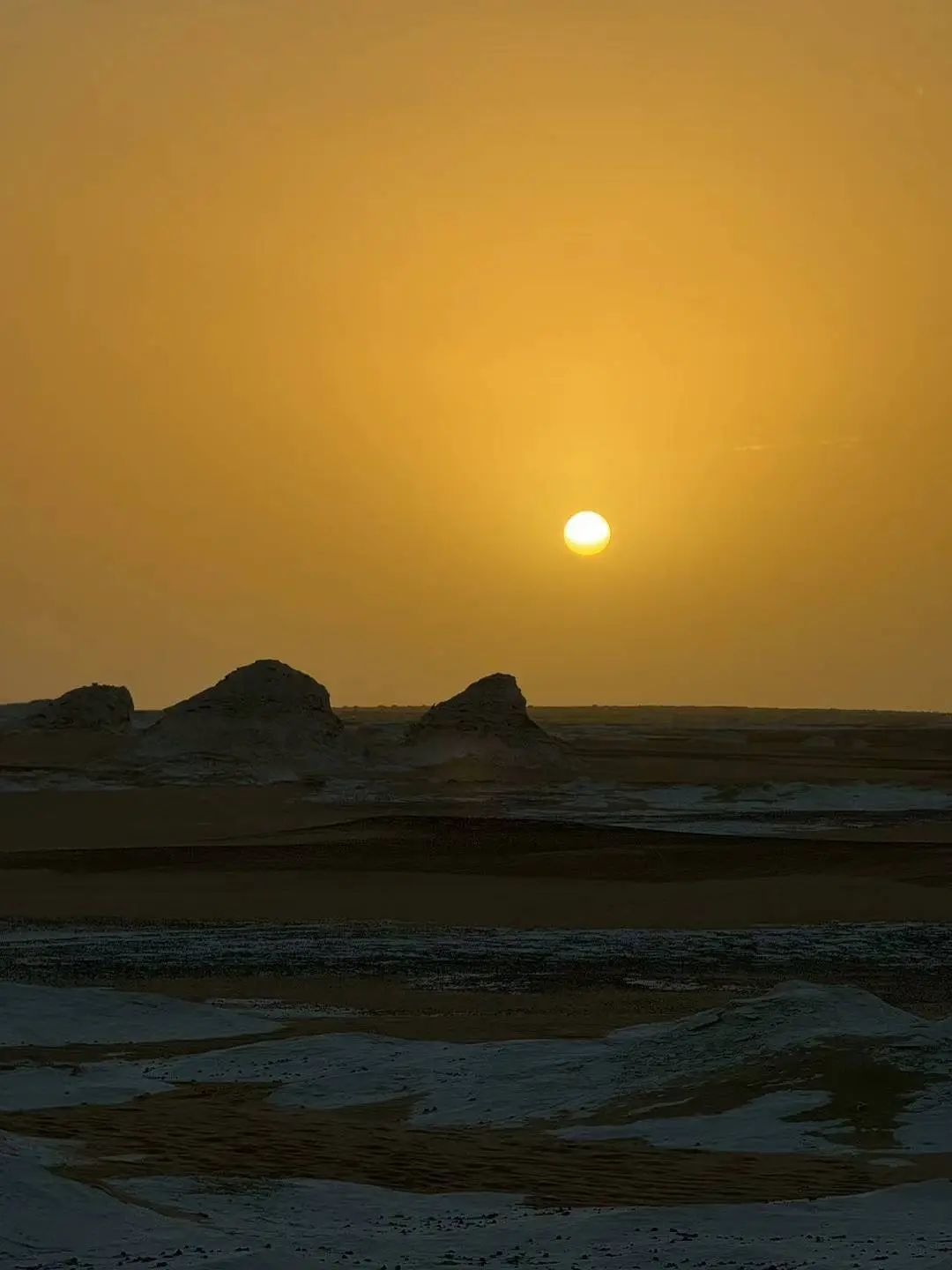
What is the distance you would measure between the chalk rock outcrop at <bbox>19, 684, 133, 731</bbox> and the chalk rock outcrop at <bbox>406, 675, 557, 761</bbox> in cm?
1450

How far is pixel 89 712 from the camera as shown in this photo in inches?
3076

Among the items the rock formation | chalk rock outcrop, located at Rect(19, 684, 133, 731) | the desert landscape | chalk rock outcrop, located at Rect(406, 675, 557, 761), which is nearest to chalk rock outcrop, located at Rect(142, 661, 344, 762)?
the rock formation

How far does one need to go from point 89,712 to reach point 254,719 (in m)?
12.6

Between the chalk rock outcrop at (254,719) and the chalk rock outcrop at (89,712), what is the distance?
23.7ft

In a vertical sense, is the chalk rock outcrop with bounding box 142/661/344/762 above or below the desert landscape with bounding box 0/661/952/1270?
above

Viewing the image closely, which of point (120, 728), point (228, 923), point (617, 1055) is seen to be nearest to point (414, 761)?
point (120, 728)

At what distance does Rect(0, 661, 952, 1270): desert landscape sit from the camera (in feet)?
40.3

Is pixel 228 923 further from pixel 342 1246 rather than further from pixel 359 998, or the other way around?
pixel 342 1246

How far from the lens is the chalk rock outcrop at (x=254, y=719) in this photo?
67688 millimetres

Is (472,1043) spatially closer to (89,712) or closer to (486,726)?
(486,726)

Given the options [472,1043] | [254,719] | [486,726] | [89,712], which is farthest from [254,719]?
[472,1043]

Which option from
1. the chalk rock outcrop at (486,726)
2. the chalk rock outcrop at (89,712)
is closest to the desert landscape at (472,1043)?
the chalk rock outcrop at (486,726)

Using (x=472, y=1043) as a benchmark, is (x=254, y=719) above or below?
above

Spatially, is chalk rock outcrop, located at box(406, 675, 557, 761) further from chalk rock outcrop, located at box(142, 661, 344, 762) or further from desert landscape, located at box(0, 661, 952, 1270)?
desert landscape, located at box(0, 661, 952, 1270)
